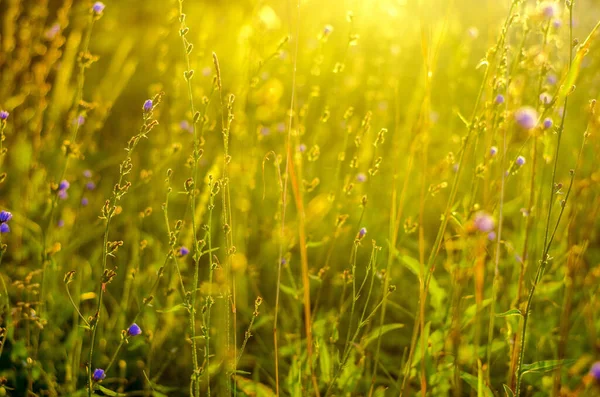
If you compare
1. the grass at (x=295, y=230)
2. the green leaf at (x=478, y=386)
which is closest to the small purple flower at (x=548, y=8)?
the grass at (x=295, y=230)

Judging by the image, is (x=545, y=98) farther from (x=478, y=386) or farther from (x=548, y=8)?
(x=478, y=386)

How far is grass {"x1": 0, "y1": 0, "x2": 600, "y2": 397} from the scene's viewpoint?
1264 millimetres

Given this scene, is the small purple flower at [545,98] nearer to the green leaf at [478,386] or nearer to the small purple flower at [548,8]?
the small purple flower at [548,8]

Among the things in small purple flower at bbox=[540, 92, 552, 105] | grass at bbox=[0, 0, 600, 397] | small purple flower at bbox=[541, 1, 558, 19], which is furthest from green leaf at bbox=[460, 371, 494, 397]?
small purple flower at bbox=[541, 1, 558, 19]

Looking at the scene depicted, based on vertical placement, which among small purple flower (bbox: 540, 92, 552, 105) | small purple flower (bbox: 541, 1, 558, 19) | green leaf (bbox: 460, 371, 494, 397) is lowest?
green leaf (bbox: 460, 371, 494, 397)

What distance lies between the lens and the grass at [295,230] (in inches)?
49.8

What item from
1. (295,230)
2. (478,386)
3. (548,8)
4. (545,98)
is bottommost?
(478,386)

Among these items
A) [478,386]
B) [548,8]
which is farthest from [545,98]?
[478,386]

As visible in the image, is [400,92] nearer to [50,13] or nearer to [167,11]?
[167,11]

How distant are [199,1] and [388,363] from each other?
310cm

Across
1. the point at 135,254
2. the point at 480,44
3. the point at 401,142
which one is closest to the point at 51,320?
the point at 135,254

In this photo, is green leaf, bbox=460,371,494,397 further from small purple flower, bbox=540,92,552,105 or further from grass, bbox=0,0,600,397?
small purple flower, bbox=540,92,552,105

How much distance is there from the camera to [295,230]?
1954mm

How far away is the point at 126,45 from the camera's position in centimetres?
340
